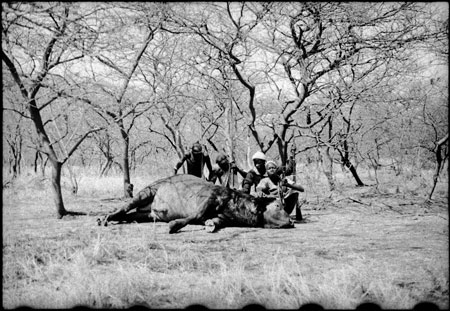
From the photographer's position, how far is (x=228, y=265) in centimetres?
376

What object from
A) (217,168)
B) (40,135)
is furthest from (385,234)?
(40,135)

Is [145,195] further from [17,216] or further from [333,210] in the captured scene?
[333,210]

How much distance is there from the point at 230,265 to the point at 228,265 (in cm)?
2

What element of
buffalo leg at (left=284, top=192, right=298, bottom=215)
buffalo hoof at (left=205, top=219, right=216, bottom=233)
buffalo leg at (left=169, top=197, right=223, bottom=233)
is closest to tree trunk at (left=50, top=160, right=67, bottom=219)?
buffalo leg at (left=169, top=197, right=223, bottom=233)

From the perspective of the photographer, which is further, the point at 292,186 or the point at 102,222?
the point at 292,186

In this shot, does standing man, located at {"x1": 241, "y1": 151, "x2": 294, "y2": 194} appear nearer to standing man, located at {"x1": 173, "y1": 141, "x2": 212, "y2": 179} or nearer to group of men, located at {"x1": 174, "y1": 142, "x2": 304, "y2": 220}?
group of men, located at {"x1": 174, "y1": 142, "x2": 304, "y2": 220}

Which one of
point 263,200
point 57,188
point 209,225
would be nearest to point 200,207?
point 209,225

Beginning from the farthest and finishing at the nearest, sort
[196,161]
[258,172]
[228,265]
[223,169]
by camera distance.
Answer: [223,169] → [196,161] → [258,172] → [228,265]

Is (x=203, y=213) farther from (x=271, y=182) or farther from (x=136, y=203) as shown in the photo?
(x=271, y=182)

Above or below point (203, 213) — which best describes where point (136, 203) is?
above

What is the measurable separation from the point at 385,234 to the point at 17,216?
6.59 metres

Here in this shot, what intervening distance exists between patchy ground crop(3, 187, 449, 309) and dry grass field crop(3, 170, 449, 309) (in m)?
0.01

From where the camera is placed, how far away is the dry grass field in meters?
2.79

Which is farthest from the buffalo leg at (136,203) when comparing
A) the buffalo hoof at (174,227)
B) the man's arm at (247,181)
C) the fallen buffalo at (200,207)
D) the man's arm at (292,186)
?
the man's arm at (292,186)
